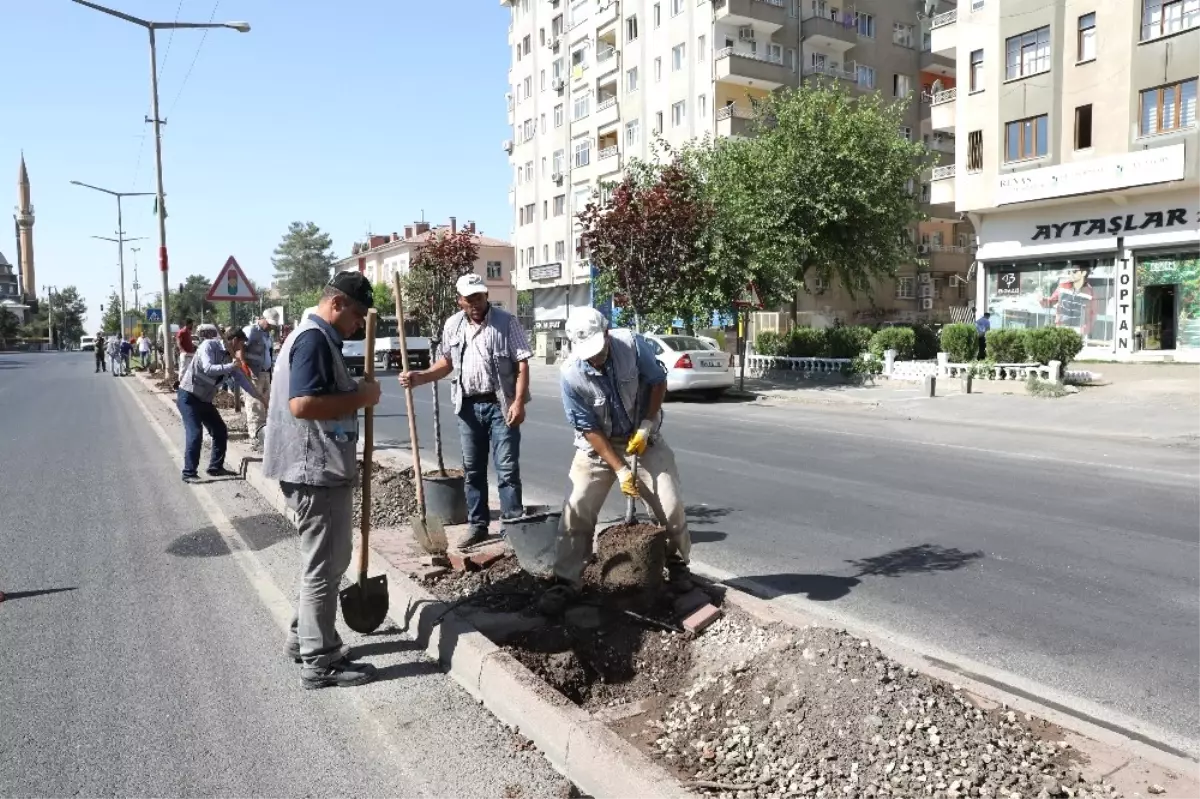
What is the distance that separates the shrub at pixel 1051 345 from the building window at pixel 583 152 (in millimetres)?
33531

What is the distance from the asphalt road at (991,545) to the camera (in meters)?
4.29

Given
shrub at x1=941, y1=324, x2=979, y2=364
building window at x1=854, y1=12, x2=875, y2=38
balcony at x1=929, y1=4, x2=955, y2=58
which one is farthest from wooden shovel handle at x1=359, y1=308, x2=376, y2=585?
building window at x1=854, y1=12, x2=875, y2=38

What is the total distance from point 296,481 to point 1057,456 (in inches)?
404

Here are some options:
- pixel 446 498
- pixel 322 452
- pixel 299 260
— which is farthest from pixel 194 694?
pixel 299 260

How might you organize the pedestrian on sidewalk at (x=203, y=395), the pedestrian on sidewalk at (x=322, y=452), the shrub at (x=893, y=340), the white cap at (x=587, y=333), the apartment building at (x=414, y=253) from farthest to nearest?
the apartment building at (x=414, y=253) → the shrub at (x=893, y=340) → the pedestrian on sidewalk at (x=203, y=395) → the white cap at (x=587, y=333) → the pedestrian on sidewalk at (x=322, y=452)

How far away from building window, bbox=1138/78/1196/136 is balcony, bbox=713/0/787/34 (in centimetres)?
1968

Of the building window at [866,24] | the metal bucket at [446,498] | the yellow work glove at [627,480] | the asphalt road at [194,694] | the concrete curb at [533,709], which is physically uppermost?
the building window at [866,24]

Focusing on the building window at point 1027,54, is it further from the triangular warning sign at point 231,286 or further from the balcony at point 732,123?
the triangular warning sign at point 231,286

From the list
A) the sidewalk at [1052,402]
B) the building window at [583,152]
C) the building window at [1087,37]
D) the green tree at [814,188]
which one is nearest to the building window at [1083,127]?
the building window at [1087,37]

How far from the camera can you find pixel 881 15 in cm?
4494

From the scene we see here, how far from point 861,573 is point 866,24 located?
1778 inches

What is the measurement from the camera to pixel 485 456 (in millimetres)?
6379

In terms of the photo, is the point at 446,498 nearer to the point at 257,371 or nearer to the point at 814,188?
the point at 257,371

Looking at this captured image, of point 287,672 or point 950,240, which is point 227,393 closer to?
point 287,672
